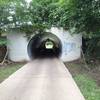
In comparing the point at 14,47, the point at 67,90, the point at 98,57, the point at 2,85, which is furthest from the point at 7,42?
the point at 67,90

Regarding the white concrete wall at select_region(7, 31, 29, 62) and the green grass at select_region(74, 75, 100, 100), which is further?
the white concrete wall at select_region(7, 31, 29, 62)

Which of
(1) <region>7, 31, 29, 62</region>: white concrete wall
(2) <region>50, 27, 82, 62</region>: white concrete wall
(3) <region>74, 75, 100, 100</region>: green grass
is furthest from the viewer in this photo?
(1) <region>7, 31, 29, 62</region>: white concrete wall

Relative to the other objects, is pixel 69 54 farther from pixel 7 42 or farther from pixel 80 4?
pixel 80 4

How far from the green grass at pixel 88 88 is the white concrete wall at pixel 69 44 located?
→ 10.4 m

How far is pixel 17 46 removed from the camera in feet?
85.3

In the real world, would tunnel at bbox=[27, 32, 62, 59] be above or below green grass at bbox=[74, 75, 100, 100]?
below

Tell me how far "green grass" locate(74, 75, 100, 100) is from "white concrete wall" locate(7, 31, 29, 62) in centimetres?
1147

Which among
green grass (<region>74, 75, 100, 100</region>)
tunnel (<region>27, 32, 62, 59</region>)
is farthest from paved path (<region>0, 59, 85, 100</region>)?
tunnel (<region>27, 32, 62, 59</region>)

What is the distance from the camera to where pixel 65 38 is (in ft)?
83.9

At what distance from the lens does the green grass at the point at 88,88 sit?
10414 millimetres

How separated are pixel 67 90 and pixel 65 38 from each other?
14.3 meters

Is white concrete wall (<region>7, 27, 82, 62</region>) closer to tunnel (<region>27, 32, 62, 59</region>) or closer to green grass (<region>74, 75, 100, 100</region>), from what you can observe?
tunnel (<region>27, 32, 62, 59</region>)

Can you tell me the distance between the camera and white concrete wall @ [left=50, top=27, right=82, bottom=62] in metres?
25.4

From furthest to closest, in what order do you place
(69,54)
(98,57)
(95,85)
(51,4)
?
(51,4)
(69,54)
(98,57)
(95,85)
